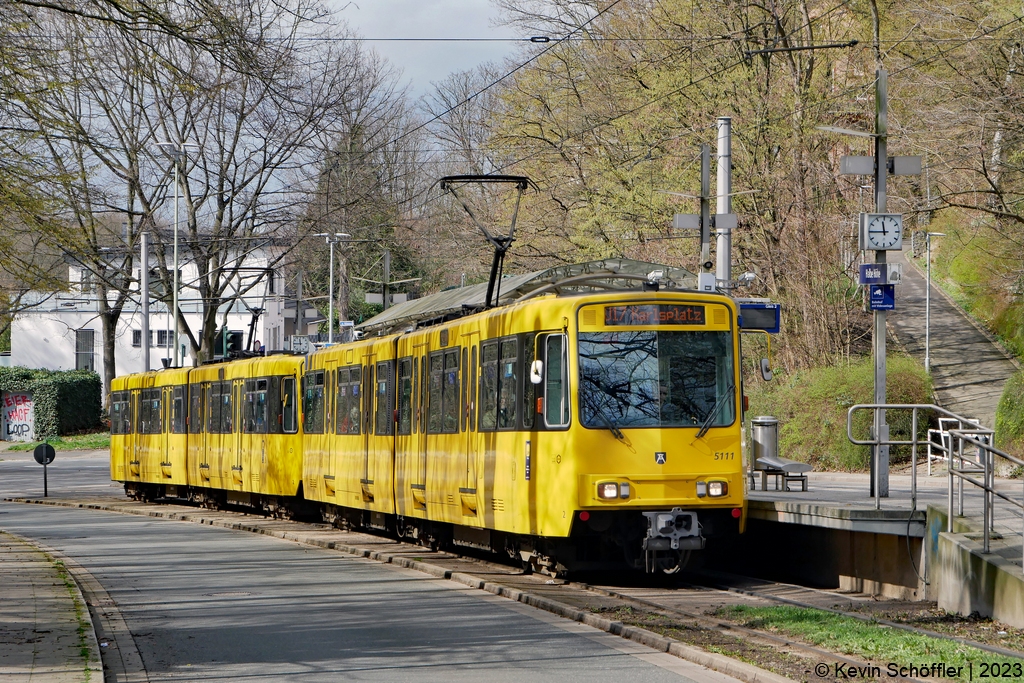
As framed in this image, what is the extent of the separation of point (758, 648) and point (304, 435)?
655 inches

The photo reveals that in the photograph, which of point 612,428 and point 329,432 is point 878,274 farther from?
point 329,432

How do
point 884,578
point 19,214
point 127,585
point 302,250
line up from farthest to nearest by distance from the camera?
point 302,250
point 19,214
point 127,585
point 884,578

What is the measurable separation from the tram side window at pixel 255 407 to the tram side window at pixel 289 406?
824 mm

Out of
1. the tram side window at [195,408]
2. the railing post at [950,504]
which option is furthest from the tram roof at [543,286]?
the tram side window at [195,408]

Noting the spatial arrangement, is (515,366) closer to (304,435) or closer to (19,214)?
(19,214)

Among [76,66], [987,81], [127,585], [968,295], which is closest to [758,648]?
[127,585]

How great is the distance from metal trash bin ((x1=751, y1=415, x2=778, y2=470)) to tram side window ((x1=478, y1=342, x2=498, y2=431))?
→ 4949 millimetres

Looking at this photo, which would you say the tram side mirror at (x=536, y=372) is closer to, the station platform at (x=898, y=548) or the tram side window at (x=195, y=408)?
the station platform at (x=898, y=548)

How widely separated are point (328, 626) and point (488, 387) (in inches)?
199

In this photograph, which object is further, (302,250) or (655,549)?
(302,250)

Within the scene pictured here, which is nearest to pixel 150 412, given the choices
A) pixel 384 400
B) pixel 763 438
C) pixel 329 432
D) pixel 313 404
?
pixel 313 404

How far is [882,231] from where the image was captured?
1677 cm

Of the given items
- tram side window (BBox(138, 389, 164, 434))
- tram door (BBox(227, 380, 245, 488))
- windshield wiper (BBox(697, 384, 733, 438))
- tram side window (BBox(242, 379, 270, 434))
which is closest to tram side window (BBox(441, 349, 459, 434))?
windshield wiper (BBox(697, 384, 733, 438))

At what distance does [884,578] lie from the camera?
13836 millimetres
